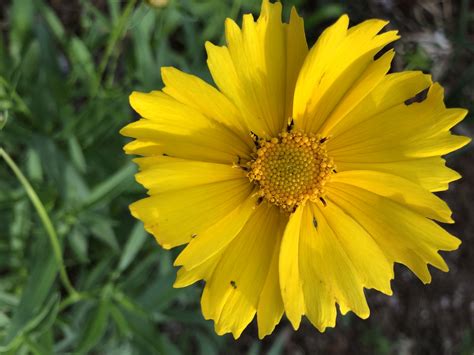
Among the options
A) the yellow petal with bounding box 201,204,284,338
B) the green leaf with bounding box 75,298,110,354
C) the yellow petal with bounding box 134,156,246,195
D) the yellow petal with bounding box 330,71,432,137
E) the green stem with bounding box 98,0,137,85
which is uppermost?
the green stem with bounding box 98,0,137,85

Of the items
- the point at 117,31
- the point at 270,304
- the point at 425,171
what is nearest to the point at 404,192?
the point at 425,171

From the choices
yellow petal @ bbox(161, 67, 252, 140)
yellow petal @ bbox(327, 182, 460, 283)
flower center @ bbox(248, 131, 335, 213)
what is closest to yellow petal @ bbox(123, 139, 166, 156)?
yellow petal @ bbox(161, 67, 252, 140)

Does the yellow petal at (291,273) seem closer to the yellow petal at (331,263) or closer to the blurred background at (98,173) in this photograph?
the yellow petal at (331,263)

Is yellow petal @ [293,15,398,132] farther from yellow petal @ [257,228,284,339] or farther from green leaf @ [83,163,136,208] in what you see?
green leaf @ [83,163,136,208]

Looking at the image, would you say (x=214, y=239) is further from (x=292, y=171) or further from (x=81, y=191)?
(x=81, y=191)

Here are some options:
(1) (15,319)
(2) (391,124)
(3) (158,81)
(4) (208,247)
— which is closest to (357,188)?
(2) (391,124)
